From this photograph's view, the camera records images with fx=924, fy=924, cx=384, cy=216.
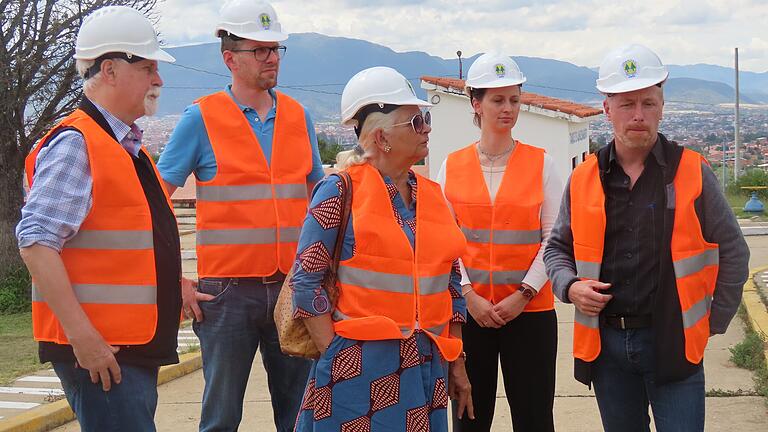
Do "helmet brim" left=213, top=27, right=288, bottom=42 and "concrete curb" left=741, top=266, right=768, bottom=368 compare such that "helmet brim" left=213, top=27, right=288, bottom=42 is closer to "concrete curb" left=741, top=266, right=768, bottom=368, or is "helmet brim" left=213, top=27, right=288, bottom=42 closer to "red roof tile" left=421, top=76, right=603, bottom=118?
"concrete curb" left=741, top=266, right=768, bottom=368

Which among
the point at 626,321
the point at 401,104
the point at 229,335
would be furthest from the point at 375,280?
the point at 229,335

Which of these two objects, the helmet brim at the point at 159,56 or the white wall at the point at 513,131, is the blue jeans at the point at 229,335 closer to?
the helmet brim at the point at 159,56

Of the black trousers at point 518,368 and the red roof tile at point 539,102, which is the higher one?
the red roof tile at point 539,102

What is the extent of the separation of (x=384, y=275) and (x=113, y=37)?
1336mm

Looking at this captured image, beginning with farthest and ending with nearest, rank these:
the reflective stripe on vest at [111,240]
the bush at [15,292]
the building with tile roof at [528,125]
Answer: the building with tile roof at [528,125], the bush at [15,292], the reflective stripe on vest at [111,240]

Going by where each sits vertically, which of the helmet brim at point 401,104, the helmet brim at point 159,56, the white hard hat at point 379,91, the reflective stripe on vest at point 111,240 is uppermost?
the helmet brim at point 159,56

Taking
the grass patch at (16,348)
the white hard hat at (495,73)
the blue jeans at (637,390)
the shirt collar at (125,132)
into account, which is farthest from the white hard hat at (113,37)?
Answer: the grass patch at (16,348)

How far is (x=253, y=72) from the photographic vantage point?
452 cm

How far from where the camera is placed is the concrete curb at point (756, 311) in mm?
8371

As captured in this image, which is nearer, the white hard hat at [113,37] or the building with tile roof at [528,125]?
the white hard hat at [113,37]

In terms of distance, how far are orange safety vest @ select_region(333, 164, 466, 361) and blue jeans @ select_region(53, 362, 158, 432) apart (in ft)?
2.56

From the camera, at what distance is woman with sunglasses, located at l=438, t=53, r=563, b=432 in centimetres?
462

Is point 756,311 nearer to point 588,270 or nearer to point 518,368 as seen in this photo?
point 518,368

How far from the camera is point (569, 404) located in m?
6.72
